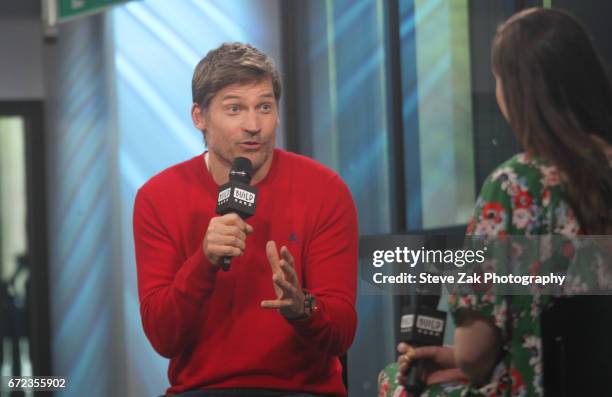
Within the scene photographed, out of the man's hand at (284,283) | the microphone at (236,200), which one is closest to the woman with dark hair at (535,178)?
the man's hand at (284,283)

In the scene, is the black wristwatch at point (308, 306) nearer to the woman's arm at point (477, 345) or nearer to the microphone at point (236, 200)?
the microphone at point (236, 200)

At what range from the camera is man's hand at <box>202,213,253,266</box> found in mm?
1752

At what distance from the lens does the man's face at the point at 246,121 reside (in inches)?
80.8

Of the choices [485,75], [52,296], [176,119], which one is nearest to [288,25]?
[176,119]

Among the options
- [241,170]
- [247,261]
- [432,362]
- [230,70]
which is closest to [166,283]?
[247,261]

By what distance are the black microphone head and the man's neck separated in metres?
0.11

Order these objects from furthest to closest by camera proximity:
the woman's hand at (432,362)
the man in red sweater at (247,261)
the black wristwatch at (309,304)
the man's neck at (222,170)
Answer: the man's neck at (222,170) < the man in red sweater at (247,261) < the black wristwatch at (309,304) < the woman's hand at (432,362)

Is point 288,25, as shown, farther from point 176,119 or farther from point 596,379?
point 596,379

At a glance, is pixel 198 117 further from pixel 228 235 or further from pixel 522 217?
pixel 522 217

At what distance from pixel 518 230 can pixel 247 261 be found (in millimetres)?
605

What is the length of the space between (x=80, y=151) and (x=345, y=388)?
2.36m

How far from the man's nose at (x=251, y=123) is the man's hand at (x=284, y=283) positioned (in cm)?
35

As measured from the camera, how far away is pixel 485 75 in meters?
2.43

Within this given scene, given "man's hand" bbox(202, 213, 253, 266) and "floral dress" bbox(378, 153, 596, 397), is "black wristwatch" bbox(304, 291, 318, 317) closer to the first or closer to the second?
"man's hand" bbox(202, 213, 253, 266)
